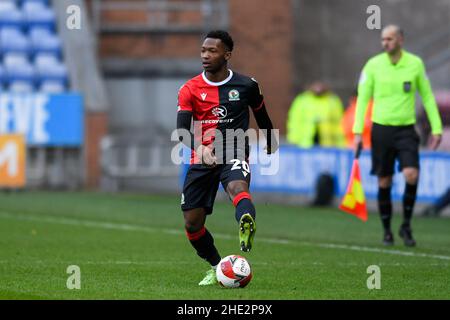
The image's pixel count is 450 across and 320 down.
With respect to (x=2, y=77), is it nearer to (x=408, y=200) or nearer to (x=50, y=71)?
(x=50, y=71)

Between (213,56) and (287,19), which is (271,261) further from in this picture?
(287,19)

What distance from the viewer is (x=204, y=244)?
10078 millimetres

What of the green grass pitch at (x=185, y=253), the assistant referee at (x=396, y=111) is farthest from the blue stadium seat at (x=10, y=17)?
the assistant referee at (x=396, y=111)

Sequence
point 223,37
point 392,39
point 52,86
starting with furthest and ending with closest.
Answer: point 52,86
point 392,39
point 223,37

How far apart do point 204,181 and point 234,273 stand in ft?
2.64

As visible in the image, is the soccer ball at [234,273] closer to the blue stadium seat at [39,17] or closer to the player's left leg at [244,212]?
the player's left leg at [244,212]

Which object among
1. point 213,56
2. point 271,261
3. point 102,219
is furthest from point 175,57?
point 213,56

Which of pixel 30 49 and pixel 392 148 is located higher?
pixel 30 49

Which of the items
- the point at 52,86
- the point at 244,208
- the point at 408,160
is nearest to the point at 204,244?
the point at 244,208

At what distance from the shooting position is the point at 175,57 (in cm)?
2772

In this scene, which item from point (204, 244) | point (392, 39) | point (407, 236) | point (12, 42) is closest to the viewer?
point (204, 244)

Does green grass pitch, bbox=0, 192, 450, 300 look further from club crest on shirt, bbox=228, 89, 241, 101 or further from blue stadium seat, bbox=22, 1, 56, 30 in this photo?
blue stadium seat, bbox=22, 1, 56, 30

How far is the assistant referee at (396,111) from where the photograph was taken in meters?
13.6

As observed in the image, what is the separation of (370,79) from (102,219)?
4.90 meters
